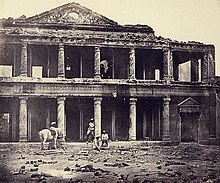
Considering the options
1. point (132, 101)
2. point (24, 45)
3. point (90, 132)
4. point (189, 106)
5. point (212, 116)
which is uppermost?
point (24, 45)

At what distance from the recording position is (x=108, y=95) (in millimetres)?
10320

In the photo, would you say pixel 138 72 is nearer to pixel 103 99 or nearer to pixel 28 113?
pixel 103 99

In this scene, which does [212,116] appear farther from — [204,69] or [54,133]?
[54,133]

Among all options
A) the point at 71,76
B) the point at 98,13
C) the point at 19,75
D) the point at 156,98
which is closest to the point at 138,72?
the point at 156,98

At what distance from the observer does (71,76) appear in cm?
1033

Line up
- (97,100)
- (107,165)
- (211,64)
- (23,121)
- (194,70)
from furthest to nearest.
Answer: (194,70), (97,100), (211,64), (23,121), (107,165)

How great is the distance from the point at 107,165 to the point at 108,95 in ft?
8.60

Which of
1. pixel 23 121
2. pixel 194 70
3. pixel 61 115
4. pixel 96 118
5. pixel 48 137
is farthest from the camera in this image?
pixel 194 70

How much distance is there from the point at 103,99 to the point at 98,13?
2.97 metres

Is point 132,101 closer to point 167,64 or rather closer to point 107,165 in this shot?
point 167,64

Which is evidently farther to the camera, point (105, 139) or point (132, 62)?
point (132, 62)

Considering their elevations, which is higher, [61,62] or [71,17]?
[71,17]

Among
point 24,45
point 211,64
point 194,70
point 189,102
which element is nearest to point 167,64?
point 194,70

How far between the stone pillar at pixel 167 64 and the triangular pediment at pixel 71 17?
179cm
